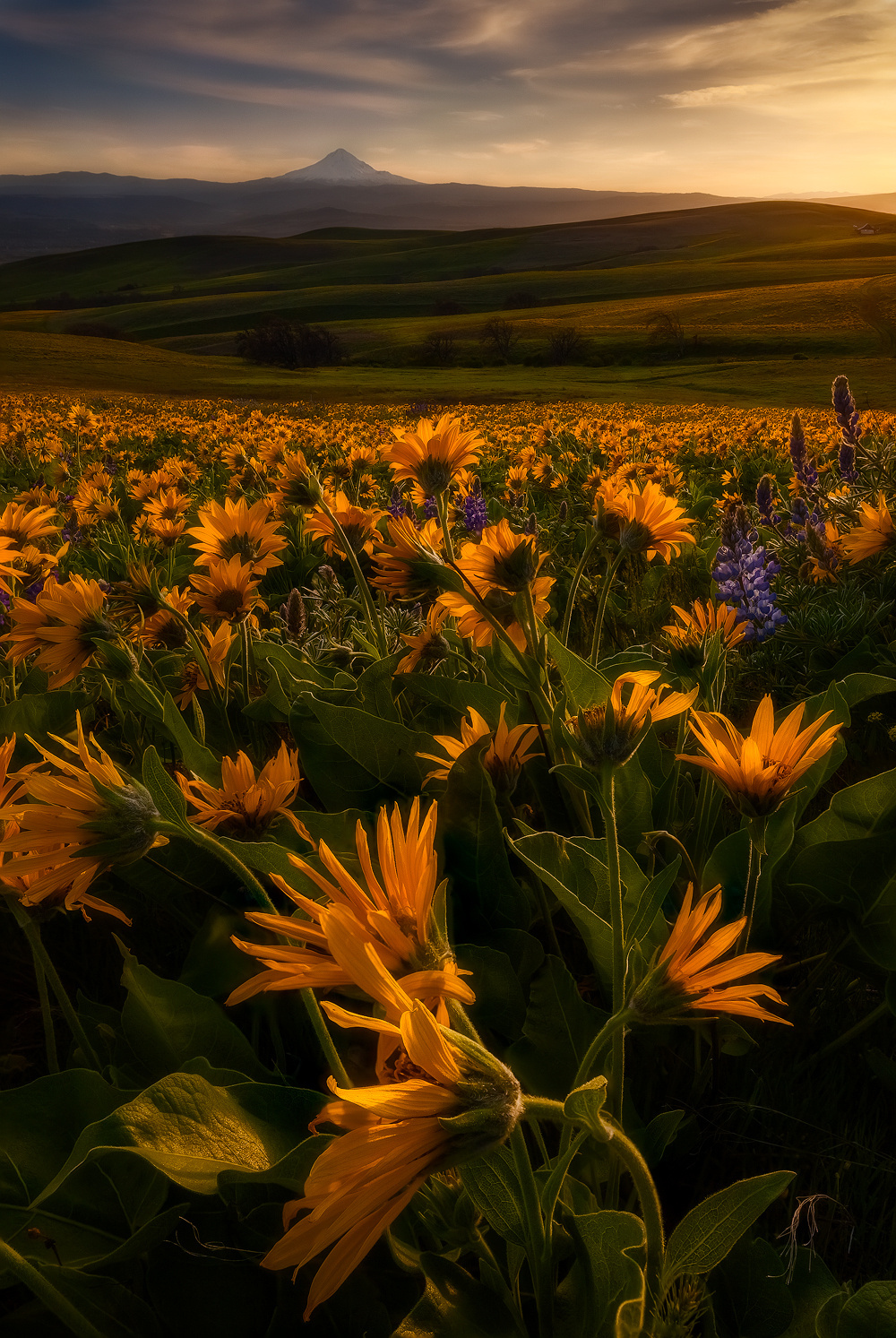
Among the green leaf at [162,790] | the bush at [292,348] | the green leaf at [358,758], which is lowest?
the green leaf at [358,758]

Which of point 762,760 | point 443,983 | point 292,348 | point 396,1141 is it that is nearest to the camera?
point 396,1141

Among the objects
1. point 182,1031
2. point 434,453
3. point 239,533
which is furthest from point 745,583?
point 182,1031

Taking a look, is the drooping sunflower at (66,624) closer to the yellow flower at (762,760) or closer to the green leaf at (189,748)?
the green leaf at (189,748)

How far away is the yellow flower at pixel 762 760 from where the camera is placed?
1.13 m

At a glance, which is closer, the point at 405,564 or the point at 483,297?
the point at 405,564

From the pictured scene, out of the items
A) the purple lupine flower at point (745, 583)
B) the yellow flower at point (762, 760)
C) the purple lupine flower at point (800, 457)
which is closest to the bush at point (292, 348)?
the purple lupine flower at point (800, 457)

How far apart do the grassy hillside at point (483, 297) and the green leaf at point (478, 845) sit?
3220 cm

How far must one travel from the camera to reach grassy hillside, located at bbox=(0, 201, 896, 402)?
45000 millimetres

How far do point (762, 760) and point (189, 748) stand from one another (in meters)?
1.13

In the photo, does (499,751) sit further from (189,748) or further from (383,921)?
(383,921)

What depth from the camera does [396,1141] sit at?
23.6 inches

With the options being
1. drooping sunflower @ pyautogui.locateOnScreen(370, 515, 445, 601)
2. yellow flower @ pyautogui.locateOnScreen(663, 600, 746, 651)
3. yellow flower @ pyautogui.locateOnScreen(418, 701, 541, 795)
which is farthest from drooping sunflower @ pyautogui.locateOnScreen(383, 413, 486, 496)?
yellow flower @ pyautogui.locateOnScreen(418, 701, 541, 795)

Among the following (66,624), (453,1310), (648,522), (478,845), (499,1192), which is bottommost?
(453,1310)

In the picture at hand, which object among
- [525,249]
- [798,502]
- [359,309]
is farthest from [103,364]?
[525,249]
